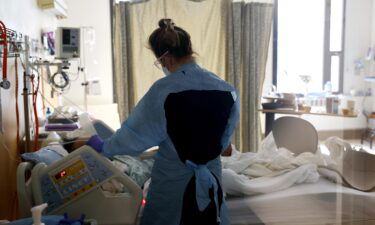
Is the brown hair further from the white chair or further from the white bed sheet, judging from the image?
the white chair

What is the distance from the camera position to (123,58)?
11.8 feet

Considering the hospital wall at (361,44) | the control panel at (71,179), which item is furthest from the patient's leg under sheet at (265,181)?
the control panel at (71,179)

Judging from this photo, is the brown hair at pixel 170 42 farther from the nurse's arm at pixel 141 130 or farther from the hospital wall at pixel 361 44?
the hospital wall at pixel 361 44

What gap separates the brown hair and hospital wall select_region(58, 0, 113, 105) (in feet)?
9.59

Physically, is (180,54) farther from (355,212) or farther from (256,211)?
(355,212)

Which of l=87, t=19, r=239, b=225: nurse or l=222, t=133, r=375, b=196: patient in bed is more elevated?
l=87, t=19, r=239, b=225: nurse

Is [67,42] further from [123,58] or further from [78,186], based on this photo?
[78,186]

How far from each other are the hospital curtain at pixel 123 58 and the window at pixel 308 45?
1579mm

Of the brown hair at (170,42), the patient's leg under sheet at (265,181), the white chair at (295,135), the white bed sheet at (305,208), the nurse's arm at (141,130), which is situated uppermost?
the brown hair at (170,42)

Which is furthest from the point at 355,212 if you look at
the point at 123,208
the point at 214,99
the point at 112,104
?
the point at 112,104

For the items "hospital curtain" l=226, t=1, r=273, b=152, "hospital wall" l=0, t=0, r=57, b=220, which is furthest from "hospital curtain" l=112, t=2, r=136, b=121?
"hospital wall" l=0, t=0, r=57, b=220

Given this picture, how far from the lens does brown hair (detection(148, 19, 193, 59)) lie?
1.56m

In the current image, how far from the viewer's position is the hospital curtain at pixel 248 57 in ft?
12.1

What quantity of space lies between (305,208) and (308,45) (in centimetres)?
301
